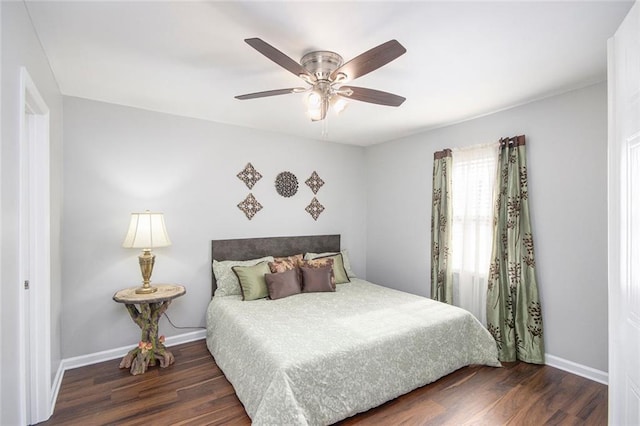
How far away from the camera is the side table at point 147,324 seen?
2.64 meters

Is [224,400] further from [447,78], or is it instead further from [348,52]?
[447,78]

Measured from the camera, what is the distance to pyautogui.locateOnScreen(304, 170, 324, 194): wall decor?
422 cm

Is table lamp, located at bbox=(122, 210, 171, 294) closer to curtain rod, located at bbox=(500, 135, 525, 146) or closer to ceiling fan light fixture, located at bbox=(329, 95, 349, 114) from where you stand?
ceiling fan light fixture, located at bbox=(329, 95, 349, 114)

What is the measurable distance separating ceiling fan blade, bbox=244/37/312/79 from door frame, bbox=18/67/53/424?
1484mm

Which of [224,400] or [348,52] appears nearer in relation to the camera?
[348,52]

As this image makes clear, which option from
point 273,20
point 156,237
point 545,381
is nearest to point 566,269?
point 545,381

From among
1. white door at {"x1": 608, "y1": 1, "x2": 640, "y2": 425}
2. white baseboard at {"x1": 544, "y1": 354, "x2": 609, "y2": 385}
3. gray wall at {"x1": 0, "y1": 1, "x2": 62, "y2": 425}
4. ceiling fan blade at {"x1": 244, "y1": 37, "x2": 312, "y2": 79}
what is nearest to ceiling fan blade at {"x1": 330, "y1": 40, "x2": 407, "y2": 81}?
ceiling fan blade at {"x1": 244, "y1": 37, "x2": 312, "y2": 79}

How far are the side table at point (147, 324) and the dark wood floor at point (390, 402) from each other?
0.31 ft

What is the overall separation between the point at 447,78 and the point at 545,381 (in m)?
2.65

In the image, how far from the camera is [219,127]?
3.52m

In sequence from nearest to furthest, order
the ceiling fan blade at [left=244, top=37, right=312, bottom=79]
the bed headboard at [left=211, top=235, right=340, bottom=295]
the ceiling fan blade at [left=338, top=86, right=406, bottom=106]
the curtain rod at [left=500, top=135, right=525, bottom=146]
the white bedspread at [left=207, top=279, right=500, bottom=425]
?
1. the ceiling fan blade at [left=244, top=37, right=312, bottom=79]
2. the white bedspread at [left=207, top=279, right=500, bottom=425]
3. the ceiling fan blade at [left=338, top=86, right=406, bottom=106]
4. the curtain rod at [left=500, top=135, right=525, bottom=146]
5. the bed headboard at [left=211, top=235, right=340, bottom=295]

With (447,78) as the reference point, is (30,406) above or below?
below

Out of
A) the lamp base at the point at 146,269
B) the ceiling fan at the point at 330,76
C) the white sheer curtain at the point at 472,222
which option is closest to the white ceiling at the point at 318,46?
the ceiling fan at the point at 330,76

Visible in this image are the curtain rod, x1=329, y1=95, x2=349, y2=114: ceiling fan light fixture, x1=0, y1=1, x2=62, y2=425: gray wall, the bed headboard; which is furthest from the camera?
the bed headboard
